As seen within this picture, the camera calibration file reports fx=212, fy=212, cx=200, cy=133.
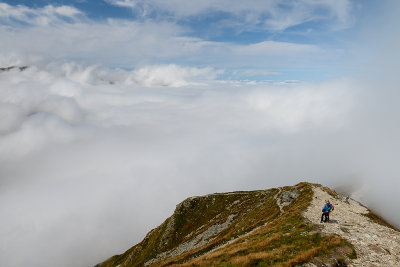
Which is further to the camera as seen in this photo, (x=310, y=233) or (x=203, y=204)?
(x=203, y=204)

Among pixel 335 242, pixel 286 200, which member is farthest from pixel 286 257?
pixel 286 200

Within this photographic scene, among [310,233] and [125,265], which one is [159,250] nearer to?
[125,265]

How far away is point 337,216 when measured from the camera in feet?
117

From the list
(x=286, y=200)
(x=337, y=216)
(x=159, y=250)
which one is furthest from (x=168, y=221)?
(x=337, y=216)

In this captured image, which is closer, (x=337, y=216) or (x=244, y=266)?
(x=244, y=266)

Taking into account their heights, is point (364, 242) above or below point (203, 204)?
below

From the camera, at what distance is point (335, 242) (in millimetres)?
22703

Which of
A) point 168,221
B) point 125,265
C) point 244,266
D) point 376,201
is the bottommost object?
point 376,201

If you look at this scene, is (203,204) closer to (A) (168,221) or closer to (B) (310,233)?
(A) (168,221)

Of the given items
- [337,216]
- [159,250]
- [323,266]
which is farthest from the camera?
[159,250]

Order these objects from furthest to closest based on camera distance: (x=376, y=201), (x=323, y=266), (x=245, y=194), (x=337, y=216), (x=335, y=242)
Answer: (x=376, y=201)
(x=245, y=194)
(x=337, y=216)
(x=335, y=242)
(x=323, y=266)

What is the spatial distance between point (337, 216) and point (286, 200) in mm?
26760

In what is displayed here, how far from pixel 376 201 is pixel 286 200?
170 meters

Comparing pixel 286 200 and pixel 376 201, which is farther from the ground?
pixel 286 200
